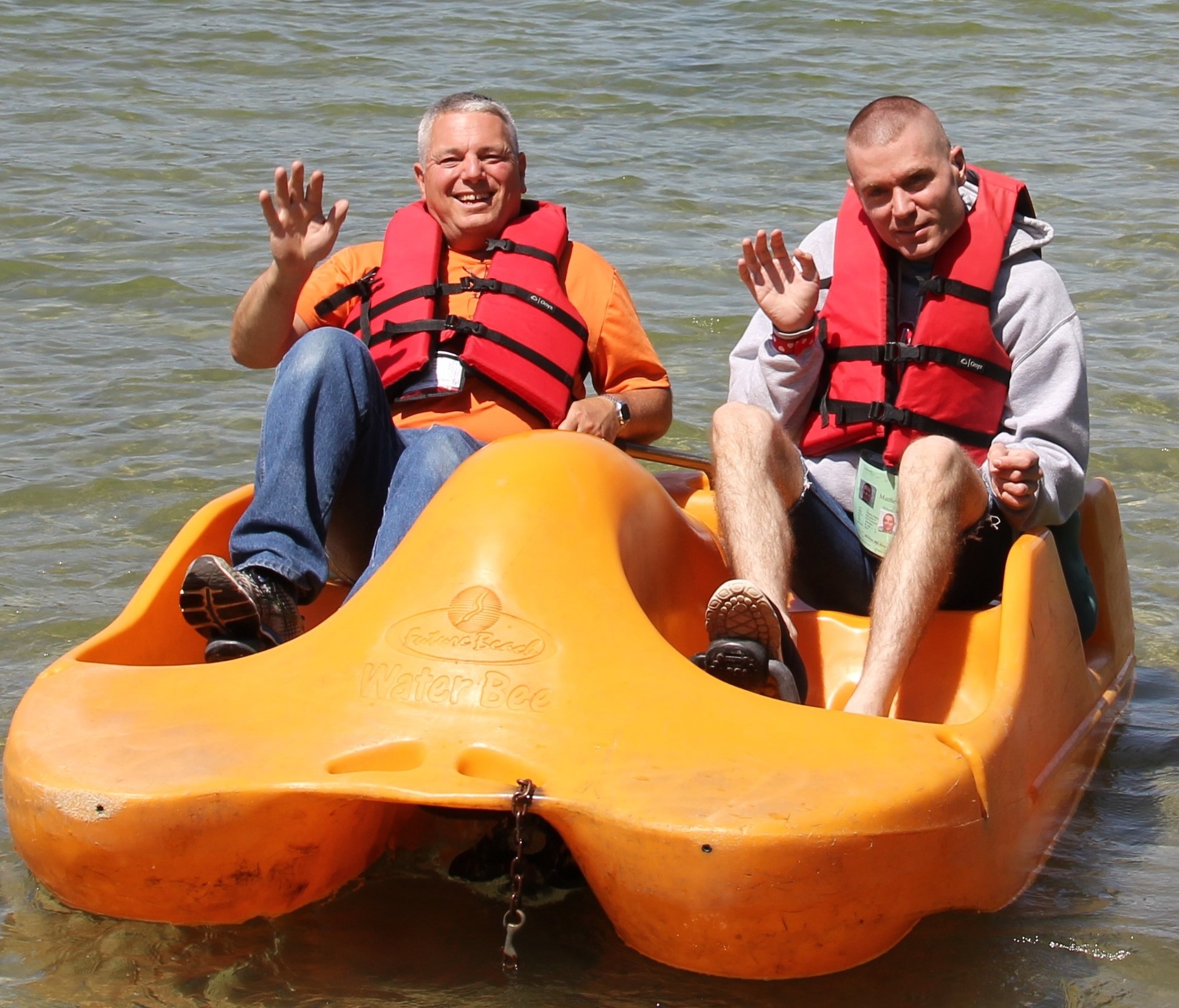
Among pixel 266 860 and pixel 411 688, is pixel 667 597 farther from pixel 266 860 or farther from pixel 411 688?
pixel 266 860

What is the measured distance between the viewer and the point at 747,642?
251 centimetres

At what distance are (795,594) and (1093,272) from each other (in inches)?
137

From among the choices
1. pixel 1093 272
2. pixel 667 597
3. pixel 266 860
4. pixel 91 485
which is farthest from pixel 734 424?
pixel 1093 272

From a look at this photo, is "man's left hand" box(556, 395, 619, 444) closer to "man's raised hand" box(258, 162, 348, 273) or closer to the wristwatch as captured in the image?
the wristwatch

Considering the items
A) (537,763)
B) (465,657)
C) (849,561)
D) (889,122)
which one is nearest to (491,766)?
(537,763)

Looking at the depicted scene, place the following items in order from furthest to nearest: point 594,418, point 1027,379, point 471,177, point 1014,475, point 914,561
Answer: point 471,177, point 594,418, point 1027,379, point 1014,475, point 914,561

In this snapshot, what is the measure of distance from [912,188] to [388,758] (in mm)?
1454

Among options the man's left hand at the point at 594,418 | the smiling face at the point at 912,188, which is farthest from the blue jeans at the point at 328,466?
the smiling face at the point at 912,188

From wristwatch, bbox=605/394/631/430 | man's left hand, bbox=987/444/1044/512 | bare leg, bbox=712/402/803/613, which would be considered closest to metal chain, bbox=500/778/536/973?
bare leg, bbox=712/402/803/613

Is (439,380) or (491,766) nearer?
(491,766)

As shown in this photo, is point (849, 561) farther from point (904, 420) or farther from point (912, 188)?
point (912, 188)

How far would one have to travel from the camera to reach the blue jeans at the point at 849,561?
2965mm

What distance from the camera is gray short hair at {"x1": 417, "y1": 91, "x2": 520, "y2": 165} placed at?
347cm

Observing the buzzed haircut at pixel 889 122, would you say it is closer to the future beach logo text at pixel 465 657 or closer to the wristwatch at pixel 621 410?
the wristwatch at pixel 621 410
